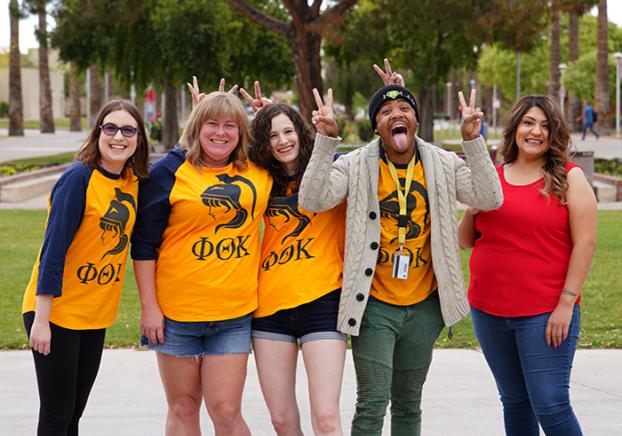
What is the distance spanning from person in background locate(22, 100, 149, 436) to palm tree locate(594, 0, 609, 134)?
44.4 m

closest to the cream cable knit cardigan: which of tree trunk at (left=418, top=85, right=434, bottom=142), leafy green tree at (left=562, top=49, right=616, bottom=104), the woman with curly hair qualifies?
the woman with curly hair

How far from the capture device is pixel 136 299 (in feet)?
30.9

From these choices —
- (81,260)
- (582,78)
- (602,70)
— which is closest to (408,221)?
(81,260)

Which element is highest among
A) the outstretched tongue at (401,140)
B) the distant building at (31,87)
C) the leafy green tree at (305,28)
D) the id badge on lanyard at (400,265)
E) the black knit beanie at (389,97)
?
the distant building at (31,87)

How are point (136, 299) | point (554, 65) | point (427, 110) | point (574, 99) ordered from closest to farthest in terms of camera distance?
1. point (136, 299)
2. point (427, 110)
3. point (554, 65)
4. point (574, 99)

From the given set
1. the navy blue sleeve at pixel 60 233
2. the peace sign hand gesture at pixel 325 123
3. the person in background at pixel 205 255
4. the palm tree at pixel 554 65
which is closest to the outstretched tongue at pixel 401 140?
the peace sign hand gesture at pixel 325 123

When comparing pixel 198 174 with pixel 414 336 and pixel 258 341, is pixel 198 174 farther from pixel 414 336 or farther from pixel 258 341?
pixel 414 336

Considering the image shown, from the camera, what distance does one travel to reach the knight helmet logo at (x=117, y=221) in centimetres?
421

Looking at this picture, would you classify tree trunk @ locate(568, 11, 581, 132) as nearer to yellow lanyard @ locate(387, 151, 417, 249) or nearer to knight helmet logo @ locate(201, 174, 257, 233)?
yellow lanyard @ locate(387, 151, 417, 249)

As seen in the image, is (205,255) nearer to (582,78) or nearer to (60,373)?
(60,373)

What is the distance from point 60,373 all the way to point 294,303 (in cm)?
100

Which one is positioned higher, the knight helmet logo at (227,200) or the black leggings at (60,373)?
the knight helmet logo at (227,200)

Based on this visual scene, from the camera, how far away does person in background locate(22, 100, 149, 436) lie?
413cm

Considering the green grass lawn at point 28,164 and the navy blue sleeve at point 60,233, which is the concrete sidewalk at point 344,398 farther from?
the green grass lawn at point 28,164
